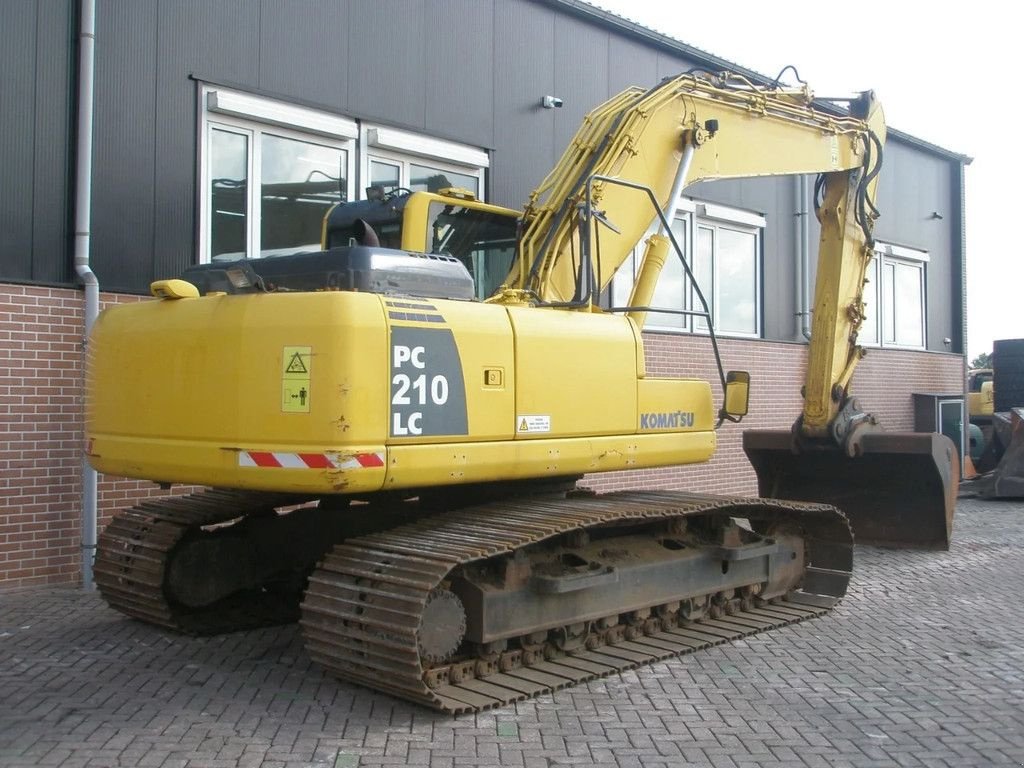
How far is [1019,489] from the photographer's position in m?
14.1

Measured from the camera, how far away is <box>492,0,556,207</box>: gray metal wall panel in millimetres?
10906

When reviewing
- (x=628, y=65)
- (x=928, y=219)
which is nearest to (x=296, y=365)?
(x=628, y=65)

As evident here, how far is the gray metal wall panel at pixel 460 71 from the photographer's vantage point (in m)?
10.2

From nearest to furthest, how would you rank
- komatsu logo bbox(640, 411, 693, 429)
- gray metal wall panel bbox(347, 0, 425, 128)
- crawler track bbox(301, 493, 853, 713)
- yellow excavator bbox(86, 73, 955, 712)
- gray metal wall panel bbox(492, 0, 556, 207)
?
crawler track bbox(301, 493, 853, 713) < yellow excavator bbox(86, 73, 955, 712) < komatsu logo bbox(640, 411, 693, 429) < gray metal wall panel bbox(347, 0, 425, 128) < gray metal wall panel bbox(492, 0, 556, 207)

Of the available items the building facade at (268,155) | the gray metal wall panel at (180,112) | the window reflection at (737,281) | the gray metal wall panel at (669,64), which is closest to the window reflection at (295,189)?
the building facade at (268,155)

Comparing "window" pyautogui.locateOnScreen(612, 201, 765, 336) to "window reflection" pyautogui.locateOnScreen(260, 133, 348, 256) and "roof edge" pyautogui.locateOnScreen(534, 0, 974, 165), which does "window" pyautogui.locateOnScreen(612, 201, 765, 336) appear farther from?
"window reflection" pyautogui.locateOnScreen(260, 133, 348, 256)

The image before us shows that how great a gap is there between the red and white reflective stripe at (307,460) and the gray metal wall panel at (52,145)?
3.49 m

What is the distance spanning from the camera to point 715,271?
1366 cm

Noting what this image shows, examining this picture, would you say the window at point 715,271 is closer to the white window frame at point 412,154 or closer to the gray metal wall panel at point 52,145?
the white window frame at point 412,154

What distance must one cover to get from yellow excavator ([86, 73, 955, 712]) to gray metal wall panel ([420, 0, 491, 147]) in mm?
3210

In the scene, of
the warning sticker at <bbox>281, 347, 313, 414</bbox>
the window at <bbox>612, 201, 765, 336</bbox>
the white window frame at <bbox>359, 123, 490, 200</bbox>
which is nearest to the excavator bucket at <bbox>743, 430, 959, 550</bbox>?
the window at <bbox>612, 201, 765, 336</bbox>

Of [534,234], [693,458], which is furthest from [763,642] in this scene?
[534,234]

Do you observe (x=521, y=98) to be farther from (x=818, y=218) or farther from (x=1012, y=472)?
(x=1012, y=472)

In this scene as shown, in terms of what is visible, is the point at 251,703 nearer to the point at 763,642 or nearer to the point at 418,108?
the point at 763,642
